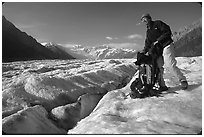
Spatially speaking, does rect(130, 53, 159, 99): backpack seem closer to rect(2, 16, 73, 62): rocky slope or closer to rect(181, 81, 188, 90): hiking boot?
rect(181, 81, 188, 90): hiking boot

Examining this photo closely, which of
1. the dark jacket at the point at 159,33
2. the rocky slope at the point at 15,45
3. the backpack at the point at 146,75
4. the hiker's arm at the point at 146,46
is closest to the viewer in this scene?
the dark jacket at the point at 159,33

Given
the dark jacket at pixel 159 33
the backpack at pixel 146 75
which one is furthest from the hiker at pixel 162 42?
the backpack at pixel 146 75

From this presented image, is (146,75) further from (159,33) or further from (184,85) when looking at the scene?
(159,33)

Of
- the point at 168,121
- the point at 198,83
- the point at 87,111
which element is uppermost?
the point at 198,83

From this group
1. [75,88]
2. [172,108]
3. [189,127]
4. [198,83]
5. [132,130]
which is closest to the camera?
[132,130]

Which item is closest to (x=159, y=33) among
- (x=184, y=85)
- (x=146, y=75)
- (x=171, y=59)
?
(x=171, y=59)

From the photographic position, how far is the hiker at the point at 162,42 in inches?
313

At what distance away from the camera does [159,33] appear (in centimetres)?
806

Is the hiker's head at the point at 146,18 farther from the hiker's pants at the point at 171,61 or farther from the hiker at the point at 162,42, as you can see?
the hiker's pants at the point at 171,61

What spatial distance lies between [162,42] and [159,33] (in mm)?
336

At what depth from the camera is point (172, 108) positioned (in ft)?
20.9

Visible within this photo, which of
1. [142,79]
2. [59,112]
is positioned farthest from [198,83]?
[59,112]

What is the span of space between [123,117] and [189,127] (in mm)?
1729

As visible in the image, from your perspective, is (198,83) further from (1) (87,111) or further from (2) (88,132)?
(2) (88,132)
